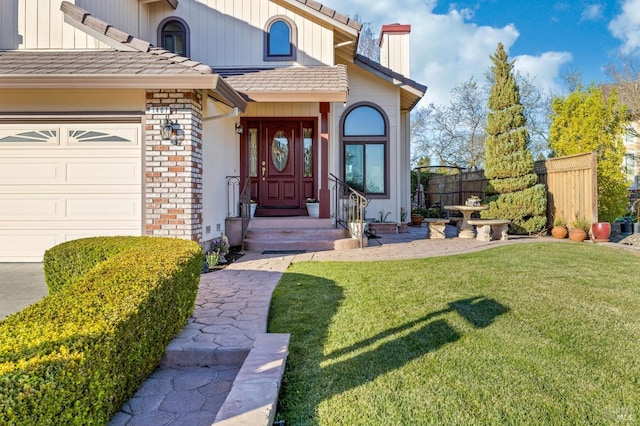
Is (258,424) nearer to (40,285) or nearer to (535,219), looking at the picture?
(40,285)

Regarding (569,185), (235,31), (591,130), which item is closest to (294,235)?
(235,31)

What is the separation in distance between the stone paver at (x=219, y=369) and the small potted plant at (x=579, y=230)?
25.2 feet

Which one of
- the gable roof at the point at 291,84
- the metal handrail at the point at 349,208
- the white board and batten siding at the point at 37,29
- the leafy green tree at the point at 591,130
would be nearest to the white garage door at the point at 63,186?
the white board and batten siding at the point at 37,29

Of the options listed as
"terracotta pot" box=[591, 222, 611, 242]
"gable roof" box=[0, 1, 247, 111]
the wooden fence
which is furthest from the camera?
the wooden fence

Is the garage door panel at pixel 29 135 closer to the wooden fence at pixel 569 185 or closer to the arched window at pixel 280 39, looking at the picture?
the arched window at pixel 280 39

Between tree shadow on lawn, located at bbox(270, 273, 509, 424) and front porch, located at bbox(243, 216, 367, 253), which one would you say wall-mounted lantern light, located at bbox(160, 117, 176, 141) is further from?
tree shadow on lawn, located at bbox(270, 273, 509, 424)

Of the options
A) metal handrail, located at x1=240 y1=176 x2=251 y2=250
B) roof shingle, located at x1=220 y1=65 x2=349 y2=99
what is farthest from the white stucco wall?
metal handrail, located at x1=240 y1=176 x2=251 y2=250

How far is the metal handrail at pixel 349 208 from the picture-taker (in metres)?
8.44

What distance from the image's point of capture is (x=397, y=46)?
465 inches

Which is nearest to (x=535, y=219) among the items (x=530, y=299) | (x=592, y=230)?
(x=592, y=230)

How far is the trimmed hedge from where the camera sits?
63.0 inches

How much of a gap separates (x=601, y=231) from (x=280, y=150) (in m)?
7.49

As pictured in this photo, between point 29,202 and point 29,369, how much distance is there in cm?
613

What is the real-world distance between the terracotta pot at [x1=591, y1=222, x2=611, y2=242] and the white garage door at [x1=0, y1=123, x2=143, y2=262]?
9.36 meters
